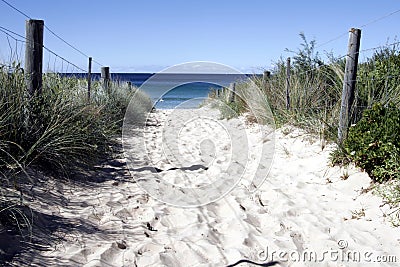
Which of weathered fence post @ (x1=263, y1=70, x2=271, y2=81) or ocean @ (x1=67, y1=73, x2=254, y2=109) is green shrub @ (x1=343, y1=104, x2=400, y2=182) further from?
weathered fence post @ (x1=263, y1=70, x2=271, y2=81)

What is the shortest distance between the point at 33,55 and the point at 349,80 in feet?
13.0

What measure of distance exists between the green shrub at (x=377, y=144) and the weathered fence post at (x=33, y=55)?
3.63 metres

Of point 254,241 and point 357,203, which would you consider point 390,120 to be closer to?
point 357,203

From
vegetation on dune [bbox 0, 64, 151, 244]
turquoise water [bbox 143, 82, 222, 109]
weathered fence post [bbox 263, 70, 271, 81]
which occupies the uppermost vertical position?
weathered fence post [bbox 263, 70, 271, 81]

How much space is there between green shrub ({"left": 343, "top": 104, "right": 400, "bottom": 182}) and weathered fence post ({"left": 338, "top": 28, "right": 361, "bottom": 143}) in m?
0.49

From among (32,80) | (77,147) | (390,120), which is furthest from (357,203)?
(32,80)

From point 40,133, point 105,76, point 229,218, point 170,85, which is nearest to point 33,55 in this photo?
point 40,133

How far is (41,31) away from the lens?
432 centimetres

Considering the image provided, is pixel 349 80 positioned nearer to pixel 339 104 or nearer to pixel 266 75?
pixel 339 104

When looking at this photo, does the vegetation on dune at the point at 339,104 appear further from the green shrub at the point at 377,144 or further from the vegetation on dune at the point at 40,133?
the vegetation on dune at the point at 40,133

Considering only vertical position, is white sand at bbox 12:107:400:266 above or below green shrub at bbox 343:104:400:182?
below

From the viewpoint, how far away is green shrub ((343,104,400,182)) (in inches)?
152

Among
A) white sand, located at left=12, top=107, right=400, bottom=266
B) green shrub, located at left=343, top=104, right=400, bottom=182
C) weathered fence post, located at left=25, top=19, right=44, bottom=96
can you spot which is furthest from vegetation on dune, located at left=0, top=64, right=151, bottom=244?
green shrub, located at left=343, top=104, right=400, bottom=182

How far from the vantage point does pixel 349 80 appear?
513 centimetres
